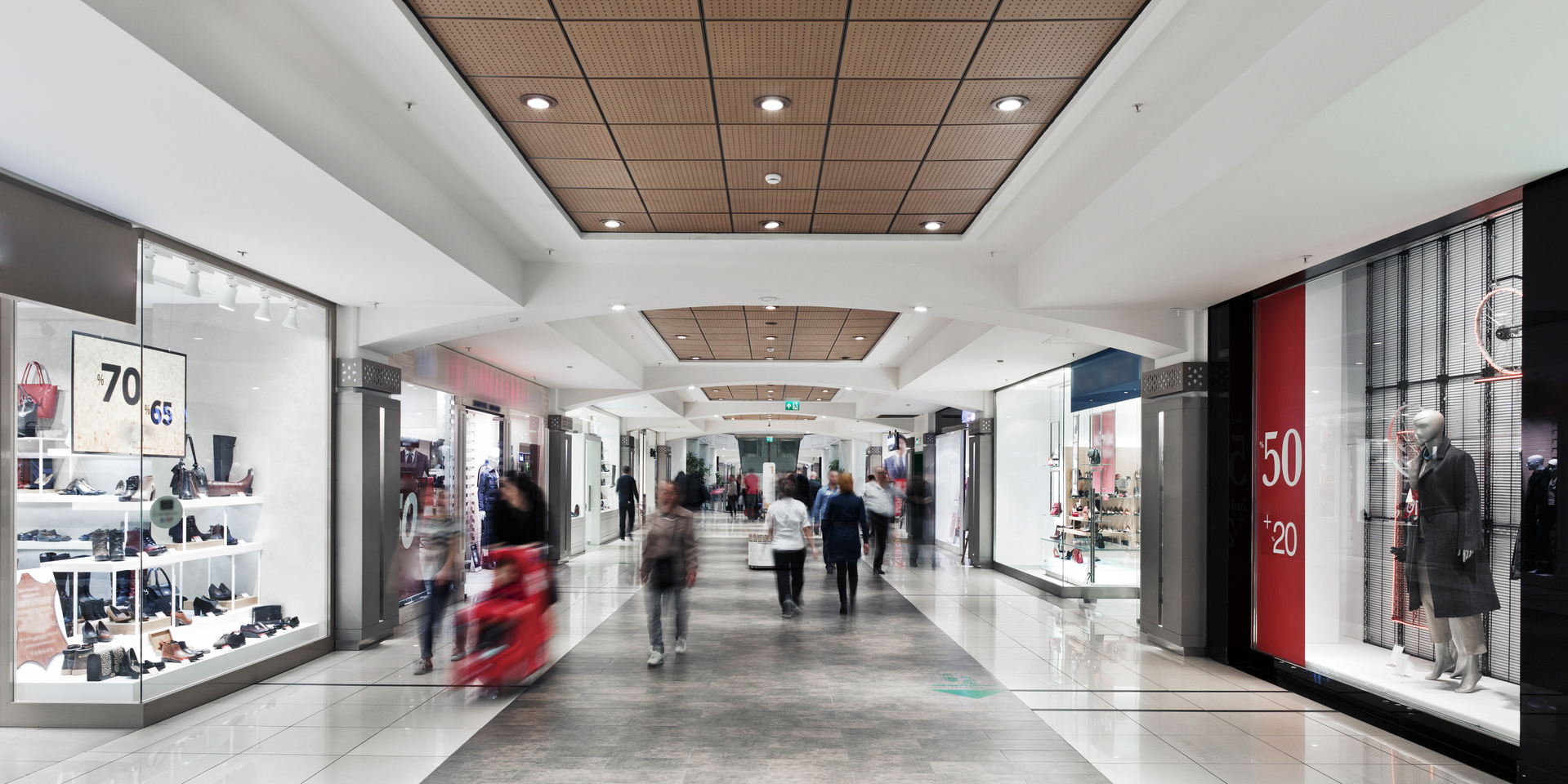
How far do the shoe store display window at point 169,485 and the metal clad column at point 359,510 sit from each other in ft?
0.48

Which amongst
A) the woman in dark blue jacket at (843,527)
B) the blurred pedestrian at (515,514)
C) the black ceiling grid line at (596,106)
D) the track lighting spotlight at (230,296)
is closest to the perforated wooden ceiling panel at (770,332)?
the woman in dark blue jacket at (843,527)

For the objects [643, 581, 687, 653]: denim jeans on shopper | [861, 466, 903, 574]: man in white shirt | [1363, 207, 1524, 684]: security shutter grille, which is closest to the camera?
[1363, 207, 1524, 684]: security shutter grille

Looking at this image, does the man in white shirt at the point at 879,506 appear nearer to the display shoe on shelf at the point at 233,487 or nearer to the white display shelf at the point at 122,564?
the display shoe on shelf at the point at 233,487

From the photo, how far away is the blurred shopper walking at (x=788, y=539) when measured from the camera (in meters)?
9.73

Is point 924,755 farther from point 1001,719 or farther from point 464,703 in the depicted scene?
point 464,703

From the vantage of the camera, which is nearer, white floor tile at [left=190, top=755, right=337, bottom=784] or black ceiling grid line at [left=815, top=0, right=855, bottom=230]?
black ceiling grid line at [left=815, top=0, right=855, bottom=230]

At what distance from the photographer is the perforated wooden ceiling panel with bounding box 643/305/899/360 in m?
11.1

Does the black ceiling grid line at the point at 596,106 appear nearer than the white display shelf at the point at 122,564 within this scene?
Yes

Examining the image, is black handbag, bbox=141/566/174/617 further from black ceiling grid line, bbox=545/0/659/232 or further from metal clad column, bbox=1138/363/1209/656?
metal clad column, bbox=1138/363/1209/656

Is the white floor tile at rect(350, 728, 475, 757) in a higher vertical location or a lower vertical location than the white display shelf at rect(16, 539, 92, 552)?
lower

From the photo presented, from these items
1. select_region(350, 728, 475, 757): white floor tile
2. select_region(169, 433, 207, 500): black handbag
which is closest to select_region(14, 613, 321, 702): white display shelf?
select_region(169, 433, 207, 500): black handbag

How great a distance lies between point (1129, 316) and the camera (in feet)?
26.5

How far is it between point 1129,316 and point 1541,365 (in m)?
3.77

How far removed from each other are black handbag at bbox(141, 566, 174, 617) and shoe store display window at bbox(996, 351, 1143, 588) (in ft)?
27.5
